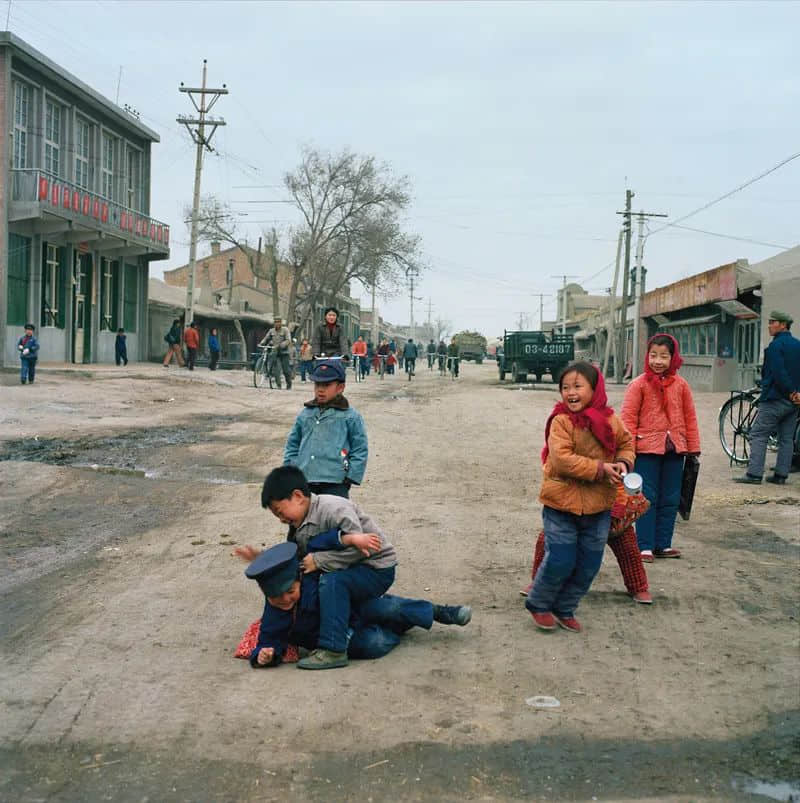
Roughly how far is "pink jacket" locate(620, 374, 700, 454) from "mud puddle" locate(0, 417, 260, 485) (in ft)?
15.0

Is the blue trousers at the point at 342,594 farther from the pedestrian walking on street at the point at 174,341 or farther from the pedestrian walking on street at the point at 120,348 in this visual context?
the pedestrian walking on street at the point at 120,348

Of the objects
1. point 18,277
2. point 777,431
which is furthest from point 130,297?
point 777,431

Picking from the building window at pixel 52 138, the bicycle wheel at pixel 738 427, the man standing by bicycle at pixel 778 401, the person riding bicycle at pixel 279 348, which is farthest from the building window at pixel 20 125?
the man standing by bicycle at pixel 778 401

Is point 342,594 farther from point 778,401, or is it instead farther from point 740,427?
point 740,427

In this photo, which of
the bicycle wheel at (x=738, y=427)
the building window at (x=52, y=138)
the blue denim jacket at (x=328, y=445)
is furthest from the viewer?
the building window at (x=52, y=138)

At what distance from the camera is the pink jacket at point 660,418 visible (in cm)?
689

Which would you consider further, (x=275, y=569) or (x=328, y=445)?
(x=328, y=445)

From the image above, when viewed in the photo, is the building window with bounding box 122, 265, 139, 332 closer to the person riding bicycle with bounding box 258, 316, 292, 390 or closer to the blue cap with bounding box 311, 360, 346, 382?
the person riding bicycle with bounding box 258, 316, 292, 390

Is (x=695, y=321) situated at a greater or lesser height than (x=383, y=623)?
greater

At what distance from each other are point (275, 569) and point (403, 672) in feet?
2.45

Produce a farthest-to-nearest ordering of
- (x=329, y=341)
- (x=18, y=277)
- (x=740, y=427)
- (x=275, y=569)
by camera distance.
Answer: (x=18, y=277) → (x=329, y=341) → (x=740, y=427) → (x=275, y=569)

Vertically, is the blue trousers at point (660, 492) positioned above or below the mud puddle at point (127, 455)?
above

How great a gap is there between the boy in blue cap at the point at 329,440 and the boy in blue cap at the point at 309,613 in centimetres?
99

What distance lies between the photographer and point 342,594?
185 inches
